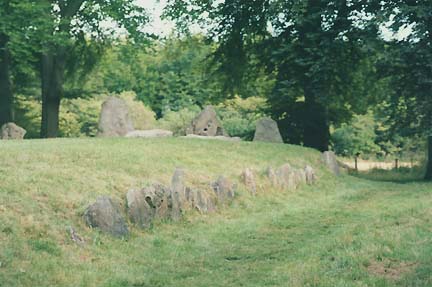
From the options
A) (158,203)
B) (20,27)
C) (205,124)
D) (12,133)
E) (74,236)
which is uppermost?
(20,27)

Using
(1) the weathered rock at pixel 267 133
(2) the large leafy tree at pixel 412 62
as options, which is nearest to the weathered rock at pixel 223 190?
(2) the large leafy tree at pixel 412 62

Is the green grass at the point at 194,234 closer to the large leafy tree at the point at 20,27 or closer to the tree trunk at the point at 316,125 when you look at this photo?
the large leafy tree at the point at 20,27

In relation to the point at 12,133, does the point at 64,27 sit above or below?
above

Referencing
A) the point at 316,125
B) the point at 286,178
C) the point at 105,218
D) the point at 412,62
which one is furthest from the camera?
the point at 316,125

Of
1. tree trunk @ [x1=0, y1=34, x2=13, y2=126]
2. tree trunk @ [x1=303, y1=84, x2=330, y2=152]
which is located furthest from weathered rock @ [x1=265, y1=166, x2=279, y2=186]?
tree trunk @ [x1=0, y1=34, x2=13, y2=126]

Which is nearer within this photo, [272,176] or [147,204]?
[147,204]

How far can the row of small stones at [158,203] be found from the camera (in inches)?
423

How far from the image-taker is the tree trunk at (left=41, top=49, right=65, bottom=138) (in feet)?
99.5

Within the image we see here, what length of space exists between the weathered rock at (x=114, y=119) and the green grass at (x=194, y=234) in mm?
9844

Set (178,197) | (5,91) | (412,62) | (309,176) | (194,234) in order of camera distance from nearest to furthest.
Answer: (194,234), (178,197), (309,176), (412,62), (5,91)

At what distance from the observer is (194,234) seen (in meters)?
11.9

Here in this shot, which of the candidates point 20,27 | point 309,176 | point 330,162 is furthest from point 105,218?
point 20,27

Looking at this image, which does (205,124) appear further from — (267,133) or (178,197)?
(178,197)

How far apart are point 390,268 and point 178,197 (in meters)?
6.06
